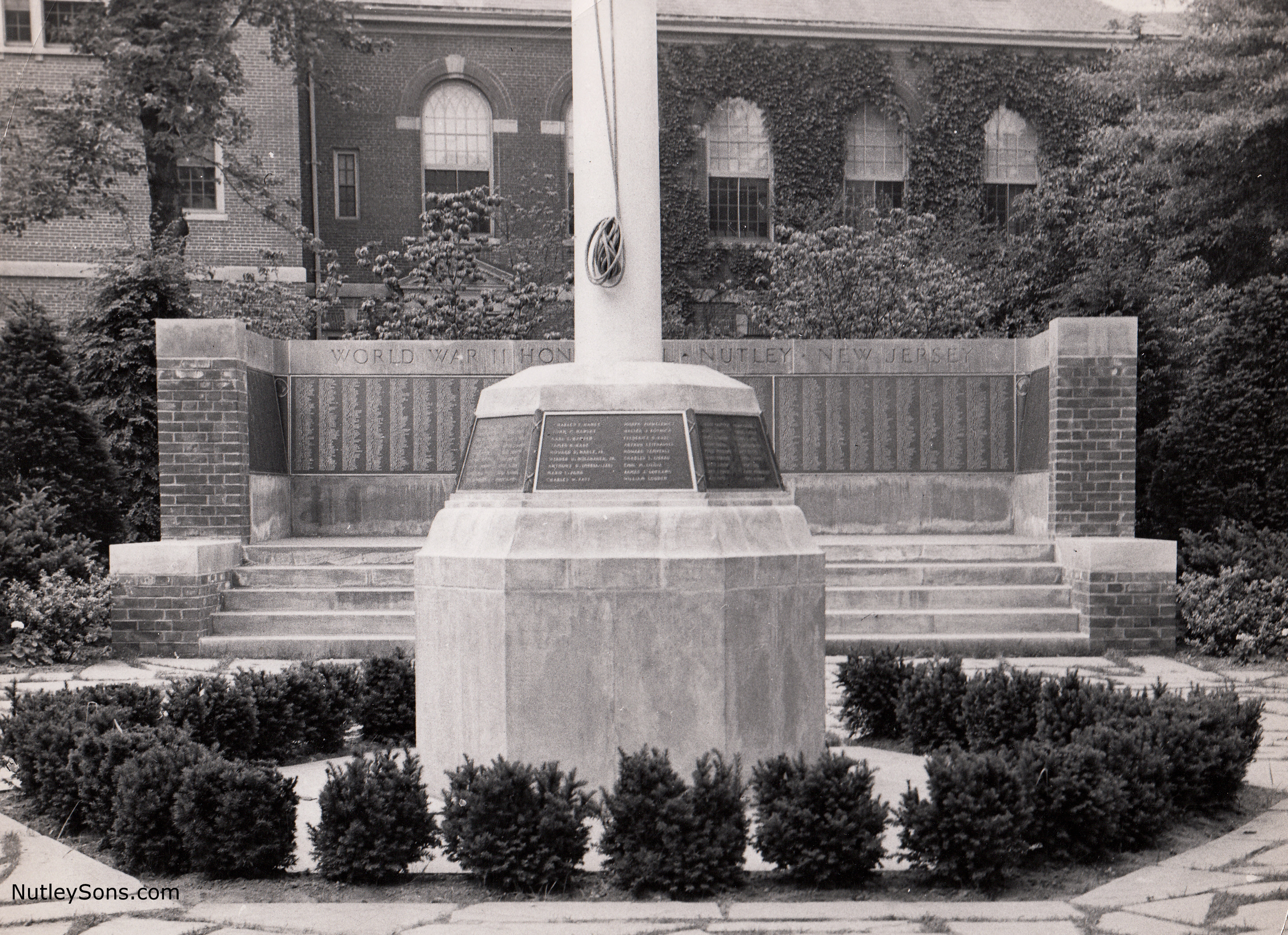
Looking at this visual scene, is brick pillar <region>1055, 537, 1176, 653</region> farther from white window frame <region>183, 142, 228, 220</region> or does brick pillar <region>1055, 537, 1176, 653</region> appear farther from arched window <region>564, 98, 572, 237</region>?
white window frame <region>183, 142, 228, 220</region>

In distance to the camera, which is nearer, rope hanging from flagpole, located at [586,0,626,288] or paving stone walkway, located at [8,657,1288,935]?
paving stone walkway, located at [8,657,1288,935]

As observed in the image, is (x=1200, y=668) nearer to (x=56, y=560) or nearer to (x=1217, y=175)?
(x=56, y=560)

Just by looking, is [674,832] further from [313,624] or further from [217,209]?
[217,209]

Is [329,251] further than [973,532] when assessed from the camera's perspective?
Yes

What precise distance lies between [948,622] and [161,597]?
6659 millimetres

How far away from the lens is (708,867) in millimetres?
4734

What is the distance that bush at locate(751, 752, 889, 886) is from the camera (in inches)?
187

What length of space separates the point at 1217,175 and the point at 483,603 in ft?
60.6

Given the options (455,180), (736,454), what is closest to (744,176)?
(455,180)

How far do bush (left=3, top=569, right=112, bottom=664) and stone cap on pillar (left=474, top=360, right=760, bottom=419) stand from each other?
634 centimetres

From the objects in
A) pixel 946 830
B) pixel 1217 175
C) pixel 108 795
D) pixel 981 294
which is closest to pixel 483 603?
pixel 108 795

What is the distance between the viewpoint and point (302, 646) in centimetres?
1090

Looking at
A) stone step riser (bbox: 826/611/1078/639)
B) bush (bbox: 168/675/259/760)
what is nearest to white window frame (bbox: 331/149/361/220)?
stone step riser (bbox: 826/611/1078/639)

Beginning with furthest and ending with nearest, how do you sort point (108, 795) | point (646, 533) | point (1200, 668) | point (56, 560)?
point (56, 560)
point (1200, 668)
point (646, 533)
point (108, 795)
